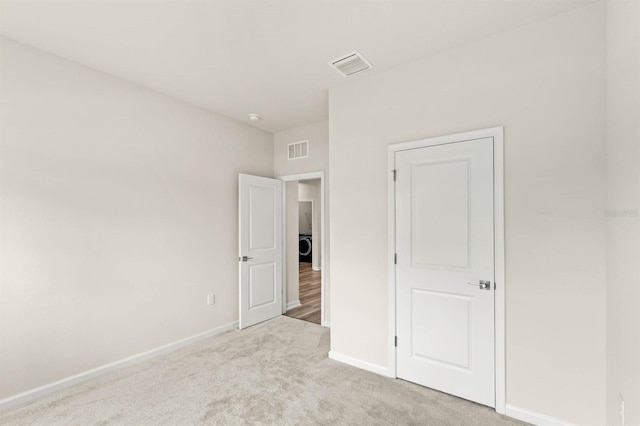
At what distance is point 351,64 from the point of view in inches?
99.6

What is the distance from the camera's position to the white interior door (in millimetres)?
3848

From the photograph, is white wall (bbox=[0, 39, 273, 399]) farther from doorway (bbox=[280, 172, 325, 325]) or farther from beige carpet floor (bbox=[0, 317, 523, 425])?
doorway (bbox=[280, 172, 325, 325])

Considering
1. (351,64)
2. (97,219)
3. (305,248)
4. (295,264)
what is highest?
(351,64)

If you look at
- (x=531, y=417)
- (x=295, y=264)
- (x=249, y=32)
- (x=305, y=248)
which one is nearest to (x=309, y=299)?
(x=295, y=264)

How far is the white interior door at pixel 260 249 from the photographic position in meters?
3.85

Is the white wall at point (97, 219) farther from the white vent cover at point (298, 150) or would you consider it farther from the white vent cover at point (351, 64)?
the white vent cover at point (351, 64)

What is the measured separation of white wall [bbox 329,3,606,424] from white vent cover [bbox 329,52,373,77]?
1.34 ft

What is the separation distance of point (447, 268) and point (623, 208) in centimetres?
110

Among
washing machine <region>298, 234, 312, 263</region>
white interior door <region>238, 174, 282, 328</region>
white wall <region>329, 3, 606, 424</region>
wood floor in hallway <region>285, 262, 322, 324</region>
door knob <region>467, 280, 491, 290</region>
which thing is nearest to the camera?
white wall <region>329, 3, 606, 424</region>

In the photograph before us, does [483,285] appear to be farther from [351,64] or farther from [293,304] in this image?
[293,304]

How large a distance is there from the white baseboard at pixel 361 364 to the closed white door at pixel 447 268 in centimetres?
14

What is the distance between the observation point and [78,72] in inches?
98.9

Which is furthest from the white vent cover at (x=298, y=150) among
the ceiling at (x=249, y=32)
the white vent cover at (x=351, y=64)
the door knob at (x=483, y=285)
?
the door knob at (x=483, y=285)

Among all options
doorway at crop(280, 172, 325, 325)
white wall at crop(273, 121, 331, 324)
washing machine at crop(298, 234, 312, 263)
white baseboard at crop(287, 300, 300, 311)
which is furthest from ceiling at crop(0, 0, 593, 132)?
washing machine at crop(298, 234, 312, 263)
